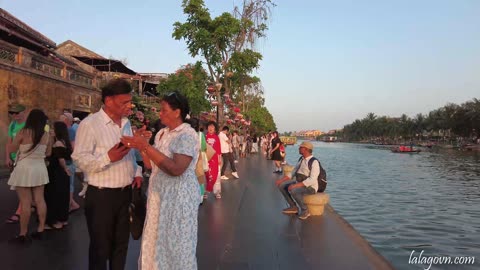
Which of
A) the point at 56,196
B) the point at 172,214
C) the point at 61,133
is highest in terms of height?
the point at 61,133

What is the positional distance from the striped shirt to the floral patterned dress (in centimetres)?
31

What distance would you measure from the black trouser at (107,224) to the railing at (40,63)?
11444mm

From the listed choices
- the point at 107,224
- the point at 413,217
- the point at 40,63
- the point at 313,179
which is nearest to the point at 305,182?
the point at 313,179

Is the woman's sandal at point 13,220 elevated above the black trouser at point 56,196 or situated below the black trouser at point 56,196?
below

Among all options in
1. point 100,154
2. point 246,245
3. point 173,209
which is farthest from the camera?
point 246,245

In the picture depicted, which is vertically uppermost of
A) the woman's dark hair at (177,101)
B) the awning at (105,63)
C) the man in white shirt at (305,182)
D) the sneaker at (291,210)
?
the awning at (105,63)

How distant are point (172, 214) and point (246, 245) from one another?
104 inches

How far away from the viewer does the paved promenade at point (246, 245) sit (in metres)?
4.43

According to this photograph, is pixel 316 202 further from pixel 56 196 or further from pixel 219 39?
pixel 219 39

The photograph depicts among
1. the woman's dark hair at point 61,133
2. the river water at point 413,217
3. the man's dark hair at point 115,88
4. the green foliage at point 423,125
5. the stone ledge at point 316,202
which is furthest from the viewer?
the green foliage at point 423,125

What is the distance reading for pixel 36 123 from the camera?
4805mm

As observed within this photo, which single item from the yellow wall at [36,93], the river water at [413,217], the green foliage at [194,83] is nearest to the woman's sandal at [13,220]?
the river water at [413,217]

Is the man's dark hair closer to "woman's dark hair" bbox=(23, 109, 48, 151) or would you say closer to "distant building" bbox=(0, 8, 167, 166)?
"woman's dark hair" bbox=(23, 109, 48, 151)

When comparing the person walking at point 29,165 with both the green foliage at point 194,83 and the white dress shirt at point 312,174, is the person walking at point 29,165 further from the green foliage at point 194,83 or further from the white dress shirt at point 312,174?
the green foliage at point 194,83
